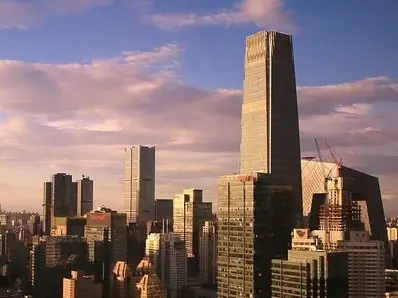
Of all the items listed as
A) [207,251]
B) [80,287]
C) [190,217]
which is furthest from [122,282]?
[190,217]

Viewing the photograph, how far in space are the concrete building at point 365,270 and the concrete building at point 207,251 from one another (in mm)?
13416

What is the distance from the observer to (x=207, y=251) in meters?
37.0

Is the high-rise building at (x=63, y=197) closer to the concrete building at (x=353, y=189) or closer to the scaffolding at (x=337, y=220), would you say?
the concrete building at (x=353, y=189)

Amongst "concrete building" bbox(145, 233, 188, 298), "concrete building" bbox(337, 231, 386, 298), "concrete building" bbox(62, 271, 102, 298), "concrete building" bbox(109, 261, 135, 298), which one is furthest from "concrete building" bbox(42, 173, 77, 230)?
"concrete building" bbox(337, 231, 386, 298)

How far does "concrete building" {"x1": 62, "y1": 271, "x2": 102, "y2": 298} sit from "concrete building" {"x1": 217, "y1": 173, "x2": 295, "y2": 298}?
931 centimetres

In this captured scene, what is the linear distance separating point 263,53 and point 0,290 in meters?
17.5

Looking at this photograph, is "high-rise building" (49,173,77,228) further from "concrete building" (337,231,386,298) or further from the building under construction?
"concrete building" (337,231,386,298)

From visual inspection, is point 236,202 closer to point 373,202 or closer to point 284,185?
point 284,185

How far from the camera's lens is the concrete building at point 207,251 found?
35.2m

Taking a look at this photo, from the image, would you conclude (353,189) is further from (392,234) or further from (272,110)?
(272,110)

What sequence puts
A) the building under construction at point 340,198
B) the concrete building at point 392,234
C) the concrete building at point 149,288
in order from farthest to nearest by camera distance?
the concrete building at point 392,234, the concrete building at point 149,288, the building under construction at point 340,198

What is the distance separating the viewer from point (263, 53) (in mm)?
31812

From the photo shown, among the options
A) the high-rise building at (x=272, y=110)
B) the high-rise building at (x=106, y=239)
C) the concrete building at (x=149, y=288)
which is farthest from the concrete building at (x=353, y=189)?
the high-rise building at (x=106, y=239)

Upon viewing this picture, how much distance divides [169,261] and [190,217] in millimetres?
7499
